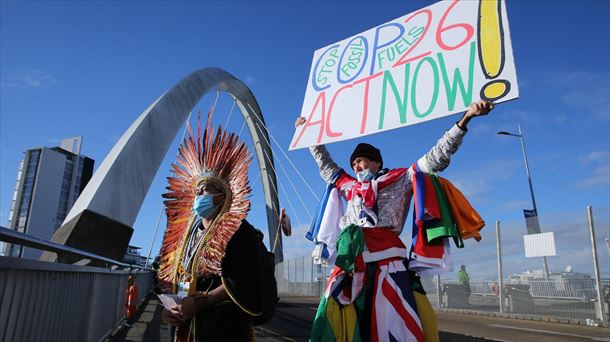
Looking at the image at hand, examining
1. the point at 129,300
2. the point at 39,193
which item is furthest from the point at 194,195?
the point at 39,193

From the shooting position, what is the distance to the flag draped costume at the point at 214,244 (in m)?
2.28

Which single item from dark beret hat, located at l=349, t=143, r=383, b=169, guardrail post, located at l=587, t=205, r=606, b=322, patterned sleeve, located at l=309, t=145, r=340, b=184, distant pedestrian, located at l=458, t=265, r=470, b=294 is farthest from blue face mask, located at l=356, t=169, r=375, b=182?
distant pedestrian, located at l=458, t=265, r=470, b=294

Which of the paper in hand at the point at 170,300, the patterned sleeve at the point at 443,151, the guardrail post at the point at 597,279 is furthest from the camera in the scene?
the guardrail post at the point at 597,279

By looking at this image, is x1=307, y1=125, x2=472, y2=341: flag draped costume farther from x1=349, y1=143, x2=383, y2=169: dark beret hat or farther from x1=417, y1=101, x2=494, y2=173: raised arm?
x1=349, y1=143, x2=383, y2=169: dark beret hat

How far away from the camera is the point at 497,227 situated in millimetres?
14227

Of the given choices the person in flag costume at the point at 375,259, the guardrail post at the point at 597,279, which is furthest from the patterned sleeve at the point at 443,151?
the guardrail post at the point at 597,279

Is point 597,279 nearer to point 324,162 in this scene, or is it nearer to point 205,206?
point 324,162

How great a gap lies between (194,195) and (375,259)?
120cm

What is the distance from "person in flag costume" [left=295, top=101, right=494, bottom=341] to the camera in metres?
2.46

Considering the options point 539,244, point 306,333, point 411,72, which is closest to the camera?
point 411,72

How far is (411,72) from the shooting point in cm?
327

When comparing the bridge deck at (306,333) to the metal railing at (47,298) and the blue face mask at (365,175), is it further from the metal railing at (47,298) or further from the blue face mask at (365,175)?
the blue face mask at (365,175)

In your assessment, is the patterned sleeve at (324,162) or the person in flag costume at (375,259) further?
the patterned sleeve at (324,162)

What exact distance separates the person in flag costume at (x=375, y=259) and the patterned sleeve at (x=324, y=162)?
0.31m
